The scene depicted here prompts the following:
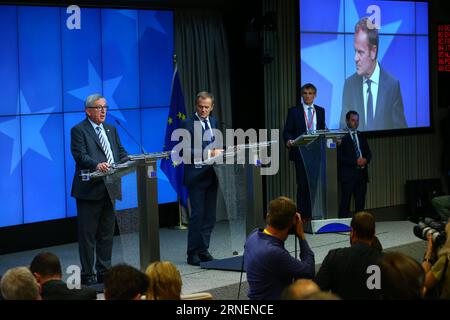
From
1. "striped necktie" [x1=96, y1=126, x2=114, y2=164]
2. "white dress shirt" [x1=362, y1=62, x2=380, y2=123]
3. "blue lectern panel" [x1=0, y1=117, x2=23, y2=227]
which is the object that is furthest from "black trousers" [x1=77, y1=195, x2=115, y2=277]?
"white dress shirt" [x1=362, y1=62, x2=380, y2=123]

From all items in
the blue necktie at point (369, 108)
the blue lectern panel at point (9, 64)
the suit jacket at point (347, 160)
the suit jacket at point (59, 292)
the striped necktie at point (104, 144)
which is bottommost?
the suit jacket at point (59, 292)

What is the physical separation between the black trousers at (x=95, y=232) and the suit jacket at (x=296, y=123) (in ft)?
8.84

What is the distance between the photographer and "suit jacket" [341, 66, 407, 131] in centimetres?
1027

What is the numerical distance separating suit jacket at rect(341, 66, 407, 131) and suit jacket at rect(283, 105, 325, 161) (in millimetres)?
1217

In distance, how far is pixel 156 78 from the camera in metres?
9.55

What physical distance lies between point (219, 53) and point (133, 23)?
3.87 feet

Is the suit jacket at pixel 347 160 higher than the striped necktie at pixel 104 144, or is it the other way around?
the striped necktie at pixel 104 144

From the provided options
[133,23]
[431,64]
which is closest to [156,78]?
[133,23]

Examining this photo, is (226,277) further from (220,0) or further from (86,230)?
(220,0)

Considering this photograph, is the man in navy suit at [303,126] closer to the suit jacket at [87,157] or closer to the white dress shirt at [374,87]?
the white dress shirt at [374,87]

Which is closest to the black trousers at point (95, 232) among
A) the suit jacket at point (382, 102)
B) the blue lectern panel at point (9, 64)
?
the blue lectern panel at point (9, 64)

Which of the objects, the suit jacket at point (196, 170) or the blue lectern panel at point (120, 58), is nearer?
the suit jacket at point (196, 170)

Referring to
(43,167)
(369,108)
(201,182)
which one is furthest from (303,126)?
(43,167)

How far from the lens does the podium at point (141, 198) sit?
6.59 meters
